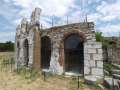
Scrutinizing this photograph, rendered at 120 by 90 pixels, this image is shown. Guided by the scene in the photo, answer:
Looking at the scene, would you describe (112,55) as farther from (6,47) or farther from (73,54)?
(6,47)

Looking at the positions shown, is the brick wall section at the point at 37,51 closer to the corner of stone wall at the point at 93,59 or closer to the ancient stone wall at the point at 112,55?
the corner of stone wall at the point at 93,59

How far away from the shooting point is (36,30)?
15641mm

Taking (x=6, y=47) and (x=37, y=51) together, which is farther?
(x=6, y=47)

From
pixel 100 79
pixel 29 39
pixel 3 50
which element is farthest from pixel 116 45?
pixel 3 50

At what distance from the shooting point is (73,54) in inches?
578

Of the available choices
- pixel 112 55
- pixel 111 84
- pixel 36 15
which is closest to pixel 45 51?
pixel 36 15

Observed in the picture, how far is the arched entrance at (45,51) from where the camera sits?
16048 millimetres

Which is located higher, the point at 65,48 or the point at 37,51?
the point at 65,48

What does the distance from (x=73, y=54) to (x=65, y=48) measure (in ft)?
4.17

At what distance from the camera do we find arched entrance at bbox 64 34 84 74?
13959 millimetres

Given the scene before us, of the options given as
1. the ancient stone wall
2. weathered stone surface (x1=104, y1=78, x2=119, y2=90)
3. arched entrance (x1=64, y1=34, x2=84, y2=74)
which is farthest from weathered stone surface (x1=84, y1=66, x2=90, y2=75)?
the ancient stone wall

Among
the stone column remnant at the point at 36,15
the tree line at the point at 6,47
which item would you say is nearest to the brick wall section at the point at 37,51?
the stone column remnant at the point at 36,15

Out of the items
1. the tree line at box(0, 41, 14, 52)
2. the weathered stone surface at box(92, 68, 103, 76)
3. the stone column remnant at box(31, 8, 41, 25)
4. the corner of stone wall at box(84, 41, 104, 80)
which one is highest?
the stone column remnant at box(31, 8, 41, 25)

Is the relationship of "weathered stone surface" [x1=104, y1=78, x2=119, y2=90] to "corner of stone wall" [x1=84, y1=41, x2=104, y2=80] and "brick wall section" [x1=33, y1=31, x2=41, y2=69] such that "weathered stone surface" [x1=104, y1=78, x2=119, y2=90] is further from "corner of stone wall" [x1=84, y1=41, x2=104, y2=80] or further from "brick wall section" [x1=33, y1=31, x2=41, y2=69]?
"brick wall section" [x1=33, y1=31, x2=41, y2=69]
